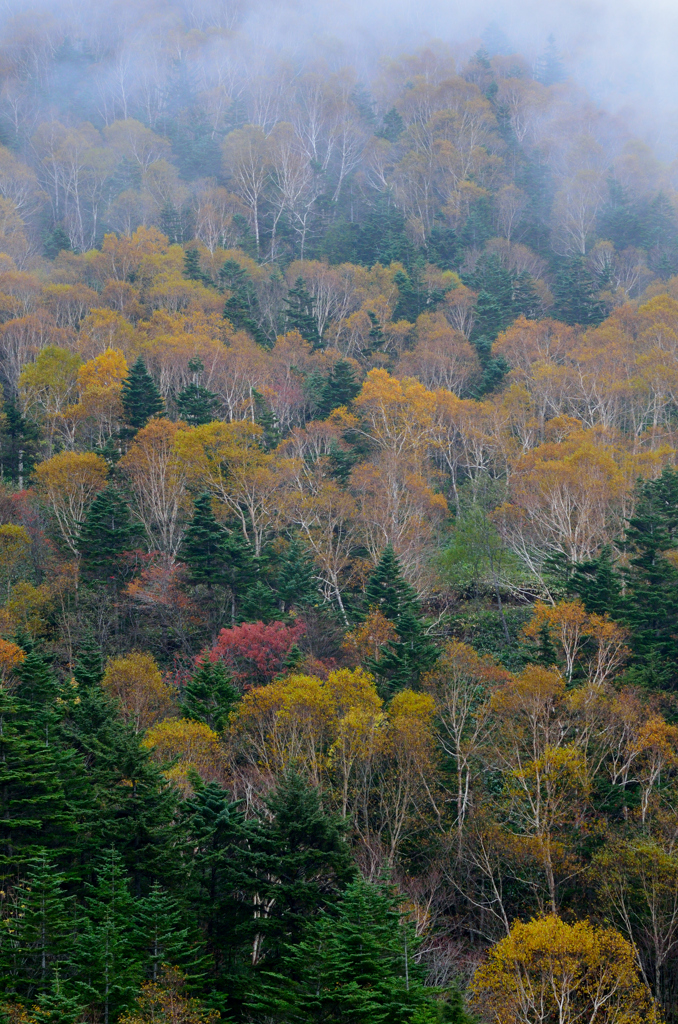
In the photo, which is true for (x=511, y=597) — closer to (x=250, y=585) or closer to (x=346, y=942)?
(x=250, y=585)

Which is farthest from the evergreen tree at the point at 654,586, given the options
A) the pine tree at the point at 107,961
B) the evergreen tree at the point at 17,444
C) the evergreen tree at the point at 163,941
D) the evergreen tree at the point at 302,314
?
the evergreen tree at the point at 302,314

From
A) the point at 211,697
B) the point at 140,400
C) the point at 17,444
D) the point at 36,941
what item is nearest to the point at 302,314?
the point at 140,400

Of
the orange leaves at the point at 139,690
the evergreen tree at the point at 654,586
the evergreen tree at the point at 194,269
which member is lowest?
the orange leaves at the point at 139,690

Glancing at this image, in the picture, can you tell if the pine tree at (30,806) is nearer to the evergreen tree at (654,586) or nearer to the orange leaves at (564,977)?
the orange leaves at (564,977)

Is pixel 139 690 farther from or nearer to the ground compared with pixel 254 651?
nearer to the ground

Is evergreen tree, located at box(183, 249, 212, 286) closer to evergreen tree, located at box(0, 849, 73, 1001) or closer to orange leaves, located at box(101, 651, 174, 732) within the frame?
orange leaves, located at box(101, 651, 174, 732)

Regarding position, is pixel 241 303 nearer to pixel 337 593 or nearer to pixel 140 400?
pixel 140 400

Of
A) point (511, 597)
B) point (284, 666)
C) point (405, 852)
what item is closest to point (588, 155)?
point (511, 597)
